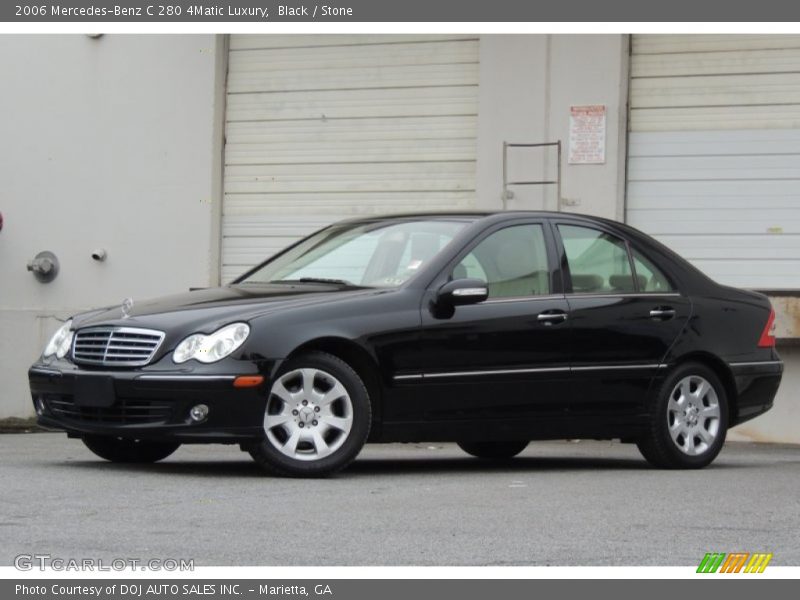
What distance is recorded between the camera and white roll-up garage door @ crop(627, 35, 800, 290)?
1592cm

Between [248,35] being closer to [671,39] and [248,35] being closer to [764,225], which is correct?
[671,39]

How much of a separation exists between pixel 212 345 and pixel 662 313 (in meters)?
3.04

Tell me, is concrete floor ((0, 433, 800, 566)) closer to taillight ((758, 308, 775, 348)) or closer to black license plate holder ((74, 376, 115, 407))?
black license plate holder ((74, 376, 115, 407))

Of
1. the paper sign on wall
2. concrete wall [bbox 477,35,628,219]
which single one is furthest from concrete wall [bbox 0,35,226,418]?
the paper sign on wall

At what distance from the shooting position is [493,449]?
11508 mm

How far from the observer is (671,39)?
16.3 metres

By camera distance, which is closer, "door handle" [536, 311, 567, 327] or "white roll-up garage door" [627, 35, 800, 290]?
"door handle" [536, 311, 567, 327]

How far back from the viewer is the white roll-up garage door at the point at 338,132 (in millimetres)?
16969

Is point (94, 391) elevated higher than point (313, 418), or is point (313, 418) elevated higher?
point (94, 391)

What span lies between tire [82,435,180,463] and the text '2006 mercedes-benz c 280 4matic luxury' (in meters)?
0.01

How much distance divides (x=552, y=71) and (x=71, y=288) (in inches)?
221

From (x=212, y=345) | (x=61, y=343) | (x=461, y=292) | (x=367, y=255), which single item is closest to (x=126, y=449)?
(x=61, y=343)

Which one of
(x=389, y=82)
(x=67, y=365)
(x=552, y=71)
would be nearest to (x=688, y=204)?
(x=552, y=71)

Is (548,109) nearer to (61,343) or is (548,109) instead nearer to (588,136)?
(588,136)
